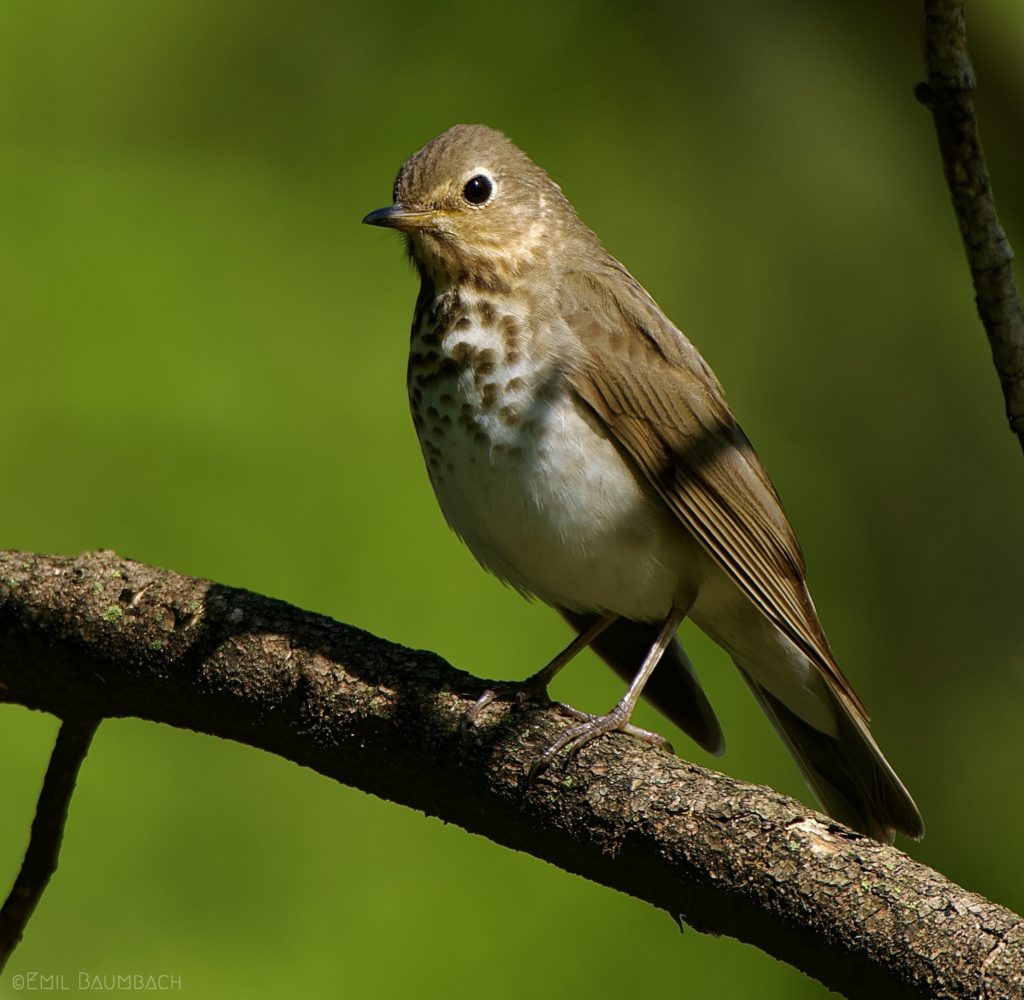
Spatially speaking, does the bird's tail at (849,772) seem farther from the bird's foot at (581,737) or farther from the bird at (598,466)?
the bird's foot at (581,737)

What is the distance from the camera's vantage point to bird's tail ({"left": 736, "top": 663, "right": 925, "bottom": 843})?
147 inches

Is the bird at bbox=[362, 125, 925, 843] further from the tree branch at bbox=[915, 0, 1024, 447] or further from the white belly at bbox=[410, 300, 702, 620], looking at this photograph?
the tree branch at bbox=[915, 0, 1024, 447]

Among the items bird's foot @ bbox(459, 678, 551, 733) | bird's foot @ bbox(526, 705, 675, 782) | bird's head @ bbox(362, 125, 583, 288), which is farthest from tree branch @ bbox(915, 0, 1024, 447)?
bird's head @ bbox(362, 125, 583, 288)

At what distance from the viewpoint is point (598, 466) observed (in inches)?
142

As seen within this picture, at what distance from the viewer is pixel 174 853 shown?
12.8 feet

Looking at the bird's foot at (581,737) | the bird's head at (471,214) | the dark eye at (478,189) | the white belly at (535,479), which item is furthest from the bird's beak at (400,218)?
the bird's foot at (581,737)

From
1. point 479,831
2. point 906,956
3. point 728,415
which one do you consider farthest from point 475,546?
point 906,956

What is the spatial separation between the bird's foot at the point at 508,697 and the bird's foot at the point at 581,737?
0.11 meters

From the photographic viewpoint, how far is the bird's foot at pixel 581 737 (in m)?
2.94

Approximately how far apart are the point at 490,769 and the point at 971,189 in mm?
1348

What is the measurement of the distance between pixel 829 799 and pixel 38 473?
2.23 metres

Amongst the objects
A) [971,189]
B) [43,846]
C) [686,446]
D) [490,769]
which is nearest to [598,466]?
[686,446]

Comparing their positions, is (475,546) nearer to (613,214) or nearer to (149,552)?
(149,552)

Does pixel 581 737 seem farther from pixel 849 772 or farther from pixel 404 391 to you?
pixel 404 391
